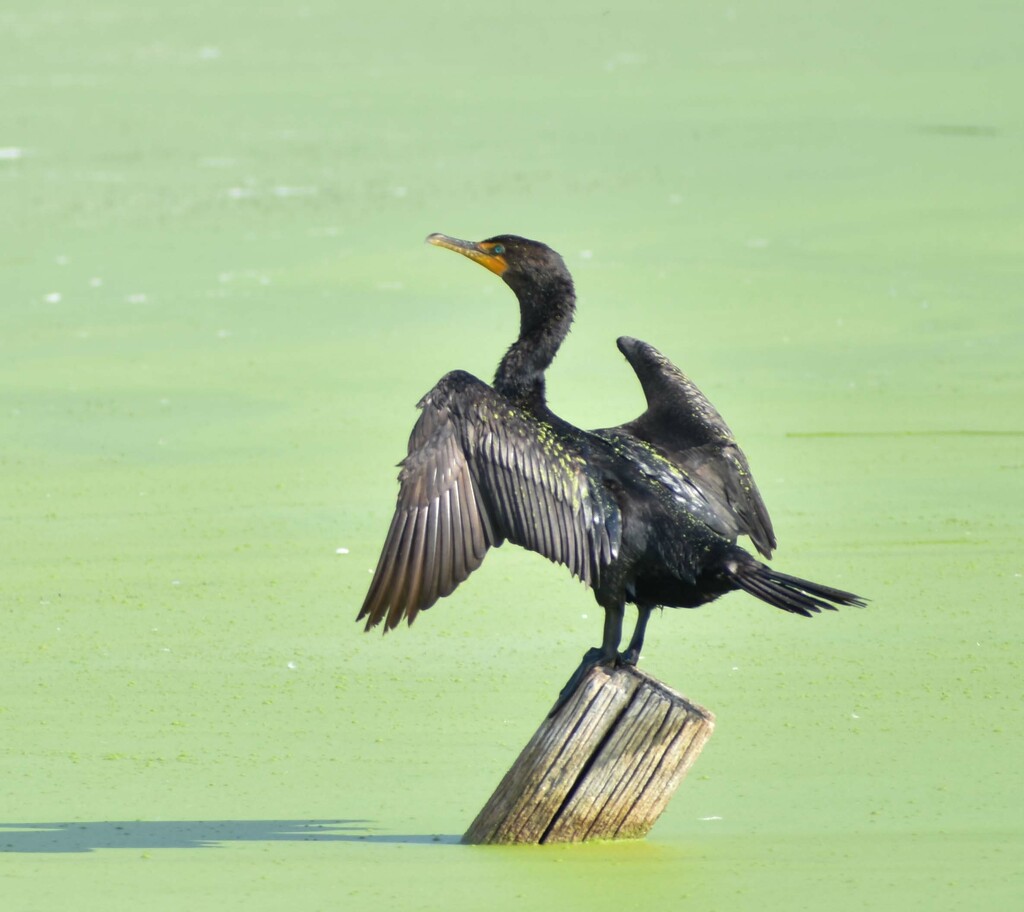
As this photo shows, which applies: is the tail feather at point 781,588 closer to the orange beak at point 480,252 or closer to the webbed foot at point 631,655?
the webbed foot at point 631,655

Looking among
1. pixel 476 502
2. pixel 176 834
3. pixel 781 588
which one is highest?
pixel 476 502

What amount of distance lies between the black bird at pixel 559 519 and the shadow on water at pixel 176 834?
0.44 m

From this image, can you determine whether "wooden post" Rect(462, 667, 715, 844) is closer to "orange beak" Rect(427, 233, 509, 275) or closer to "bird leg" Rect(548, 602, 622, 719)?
"bird leg" Rect(548, 602, 622, 719)

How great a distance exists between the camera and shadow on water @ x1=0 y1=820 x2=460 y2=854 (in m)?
3.92

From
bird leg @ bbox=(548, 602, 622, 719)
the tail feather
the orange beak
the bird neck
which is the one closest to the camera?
the tail feather

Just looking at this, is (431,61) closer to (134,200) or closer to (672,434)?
(134,200)

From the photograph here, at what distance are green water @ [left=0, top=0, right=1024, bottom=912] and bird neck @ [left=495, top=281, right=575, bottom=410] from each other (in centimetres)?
85

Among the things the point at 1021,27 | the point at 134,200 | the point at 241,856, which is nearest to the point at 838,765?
the point at 241,856

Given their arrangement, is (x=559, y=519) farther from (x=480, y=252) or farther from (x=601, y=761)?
(x=480, y=252)

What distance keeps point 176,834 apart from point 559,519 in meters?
1.01

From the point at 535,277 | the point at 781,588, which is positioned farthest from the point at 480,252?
the point at 781,588

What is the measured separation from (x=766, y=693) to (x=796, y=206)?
645 cm

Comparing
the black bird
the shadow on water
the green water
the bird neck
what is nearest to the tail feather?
the black bird

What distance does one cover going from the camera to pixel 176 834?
13.1ft
